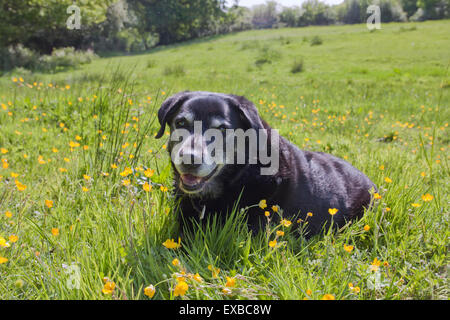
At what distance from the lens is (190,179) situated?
8.50 feet

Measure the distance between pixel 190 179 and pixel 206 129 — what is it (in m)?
0.44

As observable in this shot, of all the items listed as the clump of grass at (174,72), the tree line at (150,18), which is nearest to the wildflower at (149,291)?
the clump of grass at (174,72)

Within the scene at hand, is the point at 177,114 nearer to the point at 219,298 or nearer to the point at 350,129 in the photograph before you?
the point at 219,298

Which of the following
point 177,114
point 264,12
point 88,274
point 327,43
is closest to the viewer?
point 88,274

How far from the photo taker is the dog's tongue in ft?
8.41

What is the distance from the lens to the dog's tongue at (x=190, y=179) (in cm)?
256

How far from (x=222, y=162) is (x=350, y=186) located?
1321 mm

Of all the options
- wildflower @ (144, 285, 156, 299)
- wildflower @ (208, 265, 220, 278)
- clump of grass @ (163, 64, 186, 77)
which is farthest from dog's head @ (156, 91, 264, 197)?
clump of grass @ (163, 64, 186, 77)

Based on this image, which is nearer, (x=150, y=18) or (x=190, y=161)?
(x=190, y=161)

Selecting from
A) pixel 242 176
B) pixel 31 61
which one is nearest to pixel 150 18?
pixel 31 61

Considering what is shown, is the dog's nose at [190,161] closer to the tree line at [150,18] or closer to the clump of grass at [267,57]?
the clump of grass at [267,57]

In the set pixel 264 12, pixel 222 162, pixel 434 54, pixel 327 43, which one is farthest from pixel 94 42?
pixel 264 12

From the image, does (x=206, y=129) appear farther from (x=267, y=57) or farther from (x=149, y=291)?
(x=267, y=57)
